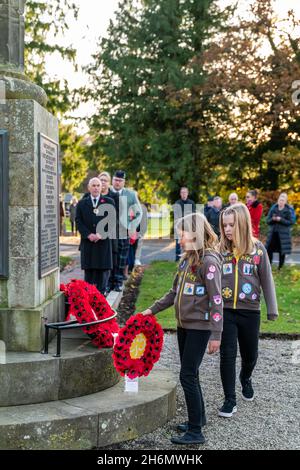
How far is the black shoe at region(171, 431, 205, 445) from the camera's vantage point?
17.1 ft

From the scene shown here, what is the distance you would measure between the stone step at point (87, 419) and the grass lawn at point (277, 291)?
4277 millimetres

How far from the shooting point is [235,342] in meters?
6.05

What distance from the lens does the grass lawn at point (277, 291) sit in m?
10.2

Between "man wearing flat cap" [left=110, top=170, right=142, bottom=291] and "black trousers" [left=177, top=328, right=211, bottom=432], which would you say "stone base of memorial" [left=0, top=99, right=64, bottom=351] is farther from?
"man wearing flat cap" [left=110, top=170, right=142, bottom=291]

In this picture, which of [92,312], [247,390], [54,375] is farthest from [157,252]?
[54,375]

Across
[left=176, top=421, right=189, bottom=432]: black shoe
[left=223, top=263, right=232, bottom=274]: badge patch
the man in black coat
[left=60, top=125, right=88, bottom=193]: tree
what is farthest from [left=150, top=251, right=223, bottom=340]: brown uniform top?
[left=60, top=125, right=88, bottom=193]: tree

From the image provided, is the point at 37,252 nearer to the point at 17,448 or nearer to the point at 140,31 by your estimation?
the point at 17,448

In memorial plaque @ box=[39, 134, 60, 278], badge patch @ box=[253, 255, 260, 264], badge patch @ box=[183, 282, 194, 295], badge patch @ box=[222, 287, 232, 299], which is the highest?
memorial plaque @ box=[39, 134, 60, 278]

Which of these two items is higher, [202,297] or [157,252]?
[202,297]

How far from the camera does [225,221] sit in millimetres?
6207

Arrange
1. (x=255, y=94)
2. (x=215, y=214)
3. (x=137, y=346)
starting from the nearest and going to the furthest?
(x=137, y=346)
(x=215, y=214)
(x=255, y=94)

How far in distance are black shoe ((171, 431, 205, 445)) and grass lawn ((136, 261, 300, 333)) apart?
15.1ft

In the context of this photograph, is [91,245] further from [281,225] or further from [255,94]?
[255,94]

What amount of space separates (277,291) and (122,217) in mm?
3776
